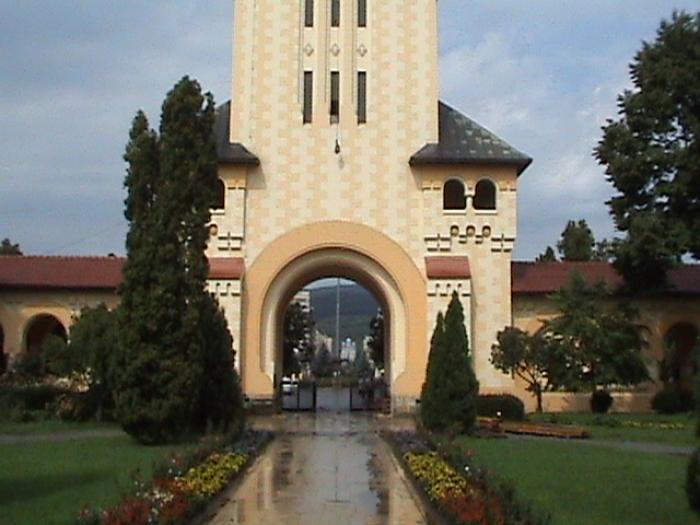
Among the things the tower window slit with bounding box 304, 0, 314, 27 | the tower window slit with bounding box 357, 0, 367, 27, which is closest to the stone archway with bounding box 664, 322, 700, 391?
the tower window slit with bounding box 357, 0, 367, 27

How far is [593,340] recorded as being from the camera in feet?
103

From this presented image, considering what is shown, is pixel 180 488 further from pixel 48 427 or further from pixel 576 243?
pixel 576 243

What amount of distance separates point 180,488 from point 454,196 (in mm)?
24239

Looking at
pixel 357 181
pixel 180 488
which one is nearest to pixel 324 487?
pixel 180 488

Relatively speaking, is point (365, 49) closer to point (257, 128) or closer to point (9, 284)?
point (257, 128)

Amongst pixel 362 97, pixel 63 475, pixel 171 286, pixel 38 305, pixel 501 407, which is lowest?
pixel 63 475

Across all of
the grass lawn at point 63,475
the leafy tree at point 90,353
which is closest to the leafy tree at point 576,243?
the leafy tree at point 90,353

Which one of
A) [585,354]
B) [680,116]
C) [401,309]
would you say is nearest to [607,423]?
[585,354]

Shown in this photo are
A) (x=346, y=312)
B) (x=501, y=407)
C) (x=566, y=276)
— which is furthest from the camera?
(x=346, y=312)

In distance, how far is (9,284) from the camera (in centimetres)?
3669

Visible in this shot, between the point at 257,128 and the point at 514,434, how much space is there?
14.4 meters

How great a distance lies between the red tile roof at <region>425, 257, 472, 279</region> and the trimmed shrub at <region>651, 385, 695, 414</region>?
747cm

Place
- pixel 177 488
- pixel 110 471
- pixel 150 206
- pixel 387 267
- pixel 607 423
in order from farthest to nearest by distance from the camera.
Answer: pixel 387 267, pixel 607 423, pixel 150 206, pixel 110 471, pixel 177 488

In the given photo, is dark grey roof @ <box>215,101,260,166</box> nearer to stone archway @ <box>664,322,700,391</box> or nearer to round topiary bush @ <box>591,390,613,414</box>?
round topiary bush @ <box>591,390,613,414</box>
